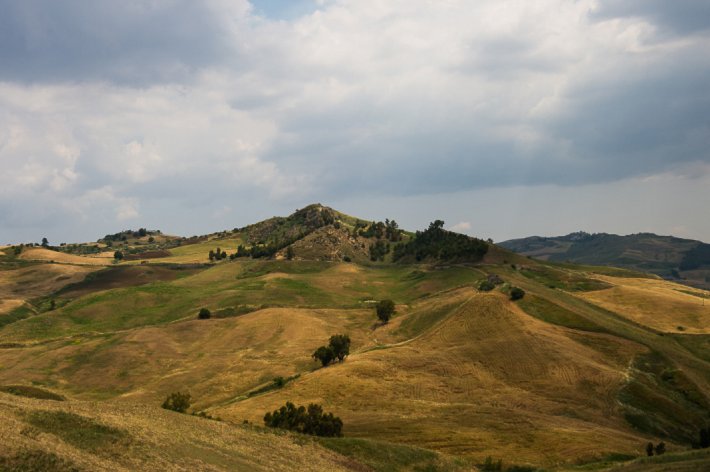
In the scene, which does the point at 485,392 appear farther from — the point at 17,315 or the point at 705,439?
the point at 17,315

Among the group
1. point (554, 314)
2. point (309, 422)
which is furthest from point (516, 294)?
point (309, 422)

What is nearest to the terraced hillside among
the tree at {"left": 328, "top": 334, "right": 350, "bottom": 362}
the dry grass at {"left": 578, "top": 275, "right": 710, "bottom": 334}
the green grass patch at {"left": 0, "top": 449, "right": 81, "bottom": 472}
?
the green grass patch at {"left": 0, "top": 449, "right": 81, "bottom": 472}

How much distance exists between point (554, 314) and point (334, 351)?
141ft

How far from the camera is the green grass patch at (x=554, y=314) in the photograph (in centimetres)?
9788

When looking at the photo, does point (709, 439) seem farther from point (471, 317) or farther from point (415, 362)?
point (471, 317)

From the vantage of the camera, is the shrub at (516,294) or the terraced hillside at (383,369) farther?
the shrub at (516,294)

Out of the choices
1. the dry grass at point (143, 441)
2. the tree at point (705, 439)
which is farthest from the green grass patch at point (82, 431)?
the tree at point (705, 439)

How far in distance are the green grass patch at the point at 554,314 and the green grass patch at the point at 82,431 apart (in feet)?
268

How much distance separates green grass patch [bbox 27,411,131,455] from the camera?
34.7 m

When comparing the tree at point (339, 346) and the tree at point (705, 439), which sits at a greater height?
the tree at point (339, 346)

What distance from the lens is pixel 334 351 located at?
90312 millimetres

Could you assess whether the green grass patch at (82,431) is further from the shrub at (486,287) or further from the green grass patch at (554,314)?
the shrub at (486,287)

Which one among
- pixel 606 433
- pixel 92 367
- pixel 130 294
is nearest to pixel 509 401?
pixel 606 433

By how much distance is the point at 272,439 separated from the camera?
4694 cm
